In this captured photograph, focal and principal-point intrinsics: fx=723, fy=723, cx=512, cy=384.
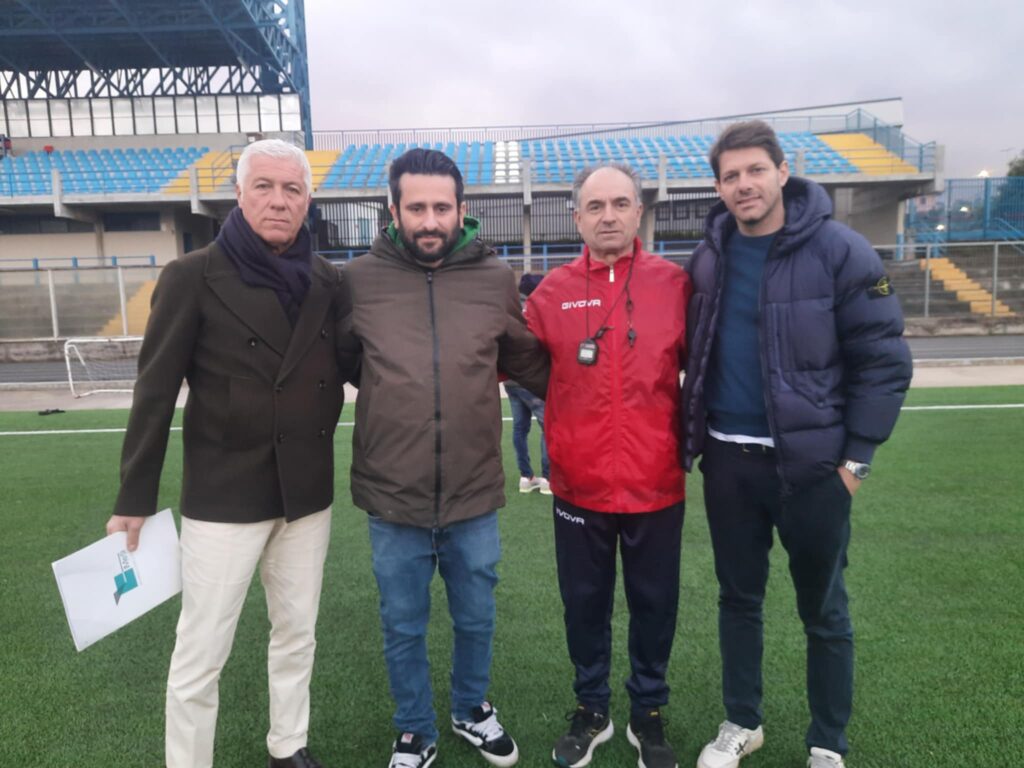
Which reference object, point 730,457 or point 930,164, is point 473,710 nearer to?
point 730,457

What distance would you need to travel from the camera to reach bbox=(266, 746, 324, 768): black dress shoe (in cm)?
249

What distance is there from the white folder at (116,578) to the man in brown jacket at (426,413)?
616 mm

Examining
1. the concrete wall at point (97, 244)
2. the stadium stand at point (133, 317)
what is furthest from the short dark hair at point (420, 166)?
the concrete wall at point (97, 244)

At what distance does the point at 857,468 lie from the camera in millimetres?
2201

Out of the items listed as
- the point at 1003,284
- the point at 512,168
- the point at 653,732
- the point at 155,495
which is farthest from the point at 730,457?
the point at 512,168

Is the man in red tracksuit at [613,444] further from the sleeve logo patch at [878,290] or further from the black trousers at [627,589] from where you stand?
the sleeve logo patch at [878,290]

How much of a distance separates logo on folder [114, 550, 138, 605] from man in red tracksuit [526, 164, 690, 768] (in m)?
1.40

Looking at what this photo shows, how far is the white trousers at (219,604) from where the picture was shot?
2.23 meters

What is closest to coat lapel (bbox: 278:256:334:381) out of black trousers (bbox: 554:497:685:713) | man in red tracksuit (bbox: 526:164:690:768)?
man in red tracksuit (bbox: 526:164:690:768)

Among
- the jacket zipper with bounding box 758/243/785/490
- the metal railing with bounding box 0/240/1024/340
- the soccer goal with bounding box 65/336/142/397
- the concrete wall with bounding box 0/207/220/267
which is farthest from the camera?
the concrete wall with bounding box 0/207/220/267

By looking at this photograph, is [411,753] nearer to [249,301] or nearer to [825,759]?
[825,759]

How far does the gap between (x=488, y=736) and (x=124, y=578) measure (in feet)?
4.39

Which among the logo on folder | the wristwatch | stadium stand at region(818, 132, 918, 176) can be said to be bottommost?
the logo on folder

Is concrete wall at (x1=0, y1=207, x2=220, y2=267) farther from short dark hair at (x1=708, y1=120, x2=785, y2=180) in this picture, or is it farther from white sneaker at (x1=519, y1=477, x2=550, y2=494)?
short dark hair at (x1=708, y1=120, x2=785, y2=180)
